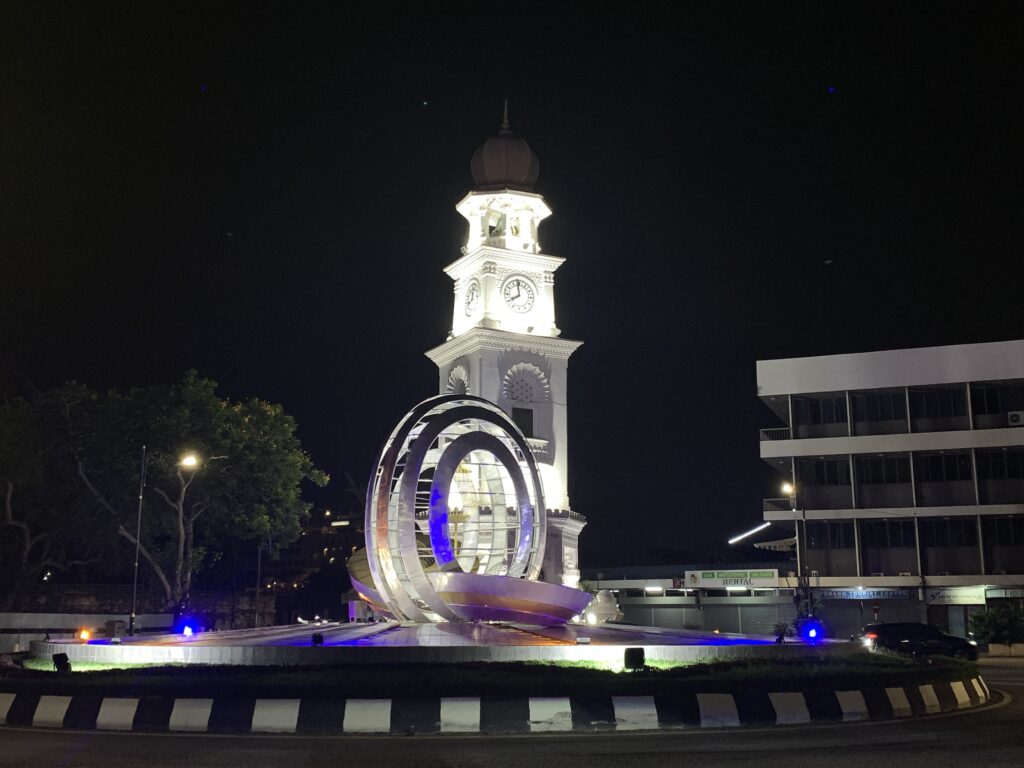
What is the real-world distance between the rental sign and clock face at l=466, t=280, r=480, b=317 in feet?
82.6

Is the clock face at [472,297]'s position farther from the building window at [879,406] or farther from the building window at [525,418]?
the building window at [879,406]

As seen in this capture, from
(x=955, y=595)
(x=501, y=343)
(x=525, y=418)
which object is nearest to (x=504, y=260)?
(x=501, y=343)

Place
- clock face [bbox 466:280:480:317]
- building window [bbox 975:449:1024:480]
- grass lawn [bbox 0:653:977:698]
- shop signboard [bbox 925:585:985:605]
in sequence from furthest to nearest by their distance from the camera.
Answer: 1. clock face [bbox 466:280:480:317]
2. building window [bbox 975:449:1024:480]
3. shop signboard [bbox 925:585:985:605]
4. grass lawn [bbox 0:653:977:698]

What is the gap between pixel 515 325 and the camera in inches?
3383

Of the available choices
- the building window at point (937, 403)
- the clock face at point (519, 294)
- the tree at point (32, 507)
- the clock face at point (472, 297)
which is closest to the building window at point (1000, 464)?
the building window at point (937, 403)

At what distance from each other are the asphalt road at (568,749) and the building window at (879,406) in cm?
5123

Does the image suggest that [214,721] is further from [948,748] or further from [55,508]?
[55,508]

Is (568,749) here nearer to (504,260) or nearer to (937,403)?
(937,403)

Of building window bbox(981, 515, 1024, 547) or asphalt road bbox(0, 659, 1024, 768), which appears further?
building window bbox(981, 515, 1024, 547)

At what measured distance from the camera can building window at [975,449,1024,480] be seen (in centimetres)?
→ 6556

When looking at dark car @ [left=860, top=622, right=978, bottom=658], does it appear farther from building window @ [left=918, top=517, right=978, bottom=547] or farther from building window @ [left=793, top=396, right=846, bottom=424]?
building window @ [left=793, top=396, right=846, bottom=424]

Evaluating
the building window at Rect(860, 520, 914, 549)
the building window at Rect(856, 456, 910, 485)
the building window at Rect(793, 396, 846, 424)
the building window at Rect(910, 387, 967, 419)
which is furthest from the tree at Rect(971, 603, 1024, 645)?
the building window at Rect(793, 396, 846, 424)

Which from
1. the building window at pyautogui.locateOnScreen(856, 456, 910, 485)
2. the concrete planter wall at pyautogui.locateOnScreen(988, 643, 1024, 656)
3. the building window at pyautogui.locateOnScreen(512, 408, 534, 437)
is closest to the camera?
the concrete planter wall at pyautogui.locateOnScreen(988, 643, 1024, 656)

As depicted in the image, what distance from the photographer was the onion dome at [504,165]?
89438 mm
